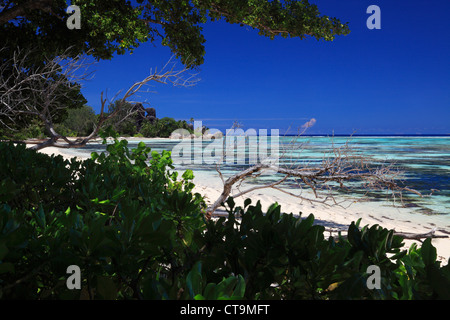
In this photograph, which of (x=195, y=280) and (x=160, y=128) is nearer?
(x=195, y=280)

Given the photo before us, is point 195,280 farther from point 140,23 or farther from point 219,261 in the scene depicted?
point 140,23

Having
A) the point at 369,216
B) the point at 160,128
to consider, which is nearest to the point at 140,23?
the point at 369,216

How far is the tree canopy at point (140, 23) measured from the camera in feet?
26.0

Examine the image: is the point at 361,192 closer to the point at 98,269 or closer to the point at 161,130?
the point at 98,269

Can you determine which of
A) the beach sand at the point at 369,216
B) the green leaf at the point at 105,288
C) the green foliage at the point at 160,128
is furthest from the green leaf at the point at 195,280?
the green foliage at the point at 160,128

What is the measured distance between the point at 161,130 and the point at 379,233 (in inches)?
3134

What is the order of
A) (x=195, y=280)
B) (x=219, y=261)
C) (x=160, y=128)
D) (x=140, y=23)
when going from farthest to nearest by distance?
(x=160, y=128) → (x=140, y=23) → (x=219, y=261) → (x=195, y=280)

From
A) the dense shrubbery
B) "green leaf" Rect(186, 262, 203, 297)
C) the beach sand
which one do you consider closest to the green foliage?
the beach sand

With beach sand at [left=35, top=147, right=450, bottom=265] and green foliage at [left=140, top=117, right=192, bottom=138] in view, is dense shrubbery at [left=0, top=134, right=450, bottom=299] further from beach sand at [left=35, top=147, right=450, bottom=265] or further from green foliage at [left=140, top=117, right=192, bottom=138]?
green foliage at [left=140, top=117, right=192, bottom=138]

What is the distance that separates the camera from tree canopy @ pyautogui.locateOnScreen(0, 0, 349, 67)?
26.0ft

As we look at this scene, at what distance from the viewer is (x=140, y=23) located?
322 inches

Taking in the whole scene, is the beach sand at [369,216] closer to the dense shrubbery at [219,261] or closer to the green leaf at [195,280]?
the dense shrubbery at [219,261]

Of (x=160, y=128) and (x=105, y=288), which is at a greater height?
(x=160, y=128)

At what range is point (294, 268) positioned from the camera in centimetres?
107
